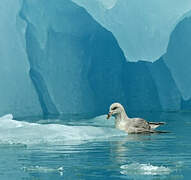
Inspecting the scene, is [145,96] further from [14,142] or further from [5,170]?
[5,170]

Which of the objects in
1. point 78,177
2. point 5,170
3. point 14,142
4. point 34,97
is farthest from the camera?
point 34,97

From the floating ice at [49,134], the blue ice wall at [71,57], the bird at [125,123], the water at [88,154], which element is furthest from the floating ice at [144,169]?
the blue ice wall at [71,57]

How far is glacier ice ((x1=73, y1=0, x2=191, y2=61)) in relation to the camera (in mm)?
17266

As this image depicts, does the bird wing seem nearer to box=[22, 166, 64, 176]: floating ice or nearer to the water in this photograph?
the water

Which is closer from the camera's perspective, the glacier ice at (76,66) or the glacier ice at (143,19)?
the glacier ice at (76,66)

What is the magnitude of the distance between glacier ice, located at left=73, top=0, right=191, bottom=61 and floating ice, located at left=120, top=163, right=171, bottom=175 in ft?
39.1

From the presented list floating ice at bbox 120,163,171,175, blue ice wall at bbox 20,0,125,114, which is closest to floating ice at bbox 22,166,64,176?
floating ice at bbox 120,163,171,175

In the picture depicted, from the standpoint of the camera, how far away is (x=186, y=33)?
18.2 metres

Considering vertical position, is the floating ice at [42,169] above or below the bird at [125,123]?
below

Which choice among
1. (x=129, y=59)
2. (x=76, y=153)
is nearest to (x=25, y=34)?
(x=129, y=59)

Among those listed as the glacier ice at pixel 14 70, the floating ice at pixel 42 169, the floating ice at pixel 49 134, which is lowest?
the floating ice at pixel 42 169

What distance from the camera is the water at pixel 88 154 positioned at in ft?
16.7

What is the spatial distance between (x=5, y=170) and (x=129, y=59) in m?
11.6

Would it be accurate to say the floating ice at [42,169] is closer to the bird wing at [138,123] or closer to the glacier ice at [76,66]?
the bird wing at [138,123]
